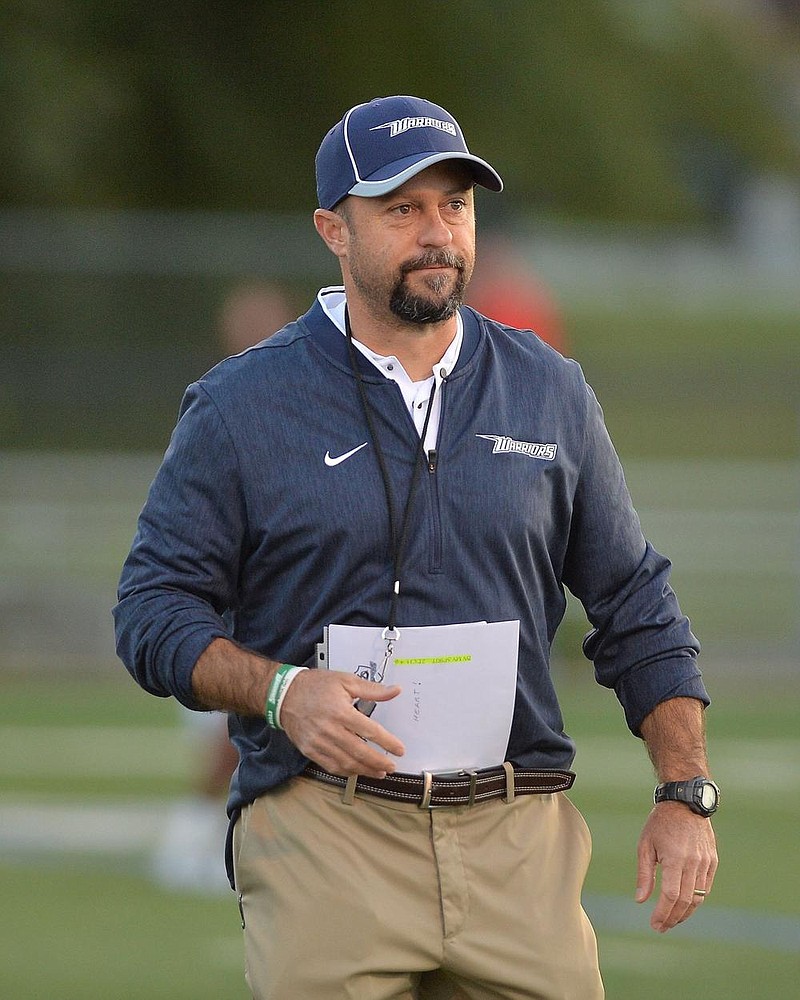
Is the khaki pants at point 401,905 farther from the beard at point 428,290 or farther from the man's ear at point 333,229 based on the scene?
the man's ear at point 333,229

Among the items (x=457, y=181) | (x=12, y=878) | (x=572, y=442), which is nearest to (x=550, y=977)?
(x=572, y=442)

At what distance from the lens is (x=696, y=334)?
25.5 metres

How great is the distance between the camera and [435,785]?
4309 mm

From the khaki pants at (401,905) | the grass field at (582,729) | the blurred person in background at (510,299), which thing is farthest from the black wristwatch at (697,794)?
the blurred person in background at (510,299)

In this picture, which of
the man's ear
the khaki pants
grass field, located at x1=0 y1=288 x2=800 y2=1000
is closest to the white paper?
the khaki pants

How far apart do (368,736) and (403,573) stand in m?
0.44

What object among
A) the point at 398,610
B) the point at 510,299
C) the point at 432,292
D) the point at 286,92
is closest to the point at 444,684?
the point at 398,610

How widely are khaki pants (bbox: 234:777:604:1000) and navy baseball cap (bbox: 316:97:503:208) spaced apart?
120 centimetres

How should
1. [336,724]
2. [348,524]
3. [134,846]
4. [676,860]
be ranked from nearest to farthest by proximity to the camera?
[336,724] → [348,524] → [676,860] → [134,846]

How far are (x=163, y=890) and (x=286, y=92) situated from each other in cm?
1105

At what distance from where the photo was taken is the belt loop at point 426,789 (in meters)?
4.29

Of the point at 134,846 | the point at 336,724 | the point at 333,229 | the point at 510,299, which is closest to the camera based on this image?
the point at 336,724

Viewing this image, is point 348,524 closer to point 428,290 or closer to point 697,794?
point 428,290

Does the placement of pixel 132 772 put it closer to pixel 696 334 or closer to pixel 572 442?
pixel 572 442
